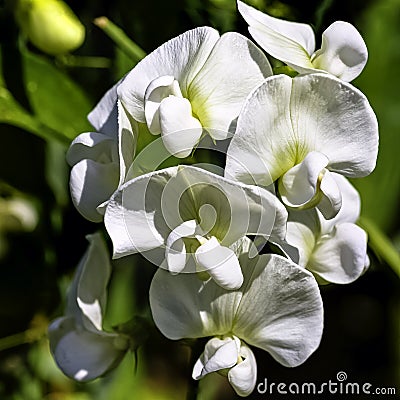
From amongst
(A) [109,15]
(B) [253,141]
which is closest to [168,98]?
(B) [253,141]

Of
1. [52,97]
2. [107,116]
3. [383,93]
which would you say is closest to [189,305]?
[107,116]

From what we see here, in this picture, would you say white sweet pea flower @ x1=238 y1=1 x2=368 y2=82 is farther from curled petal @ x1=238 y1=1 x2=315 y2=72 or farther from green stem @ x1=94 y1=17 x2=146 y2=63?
green stem @ x1=94 y1=17 x2=146 y2=63

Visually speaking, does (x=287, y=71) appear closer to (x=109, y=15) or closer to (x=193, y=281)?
(x=193, y=281)

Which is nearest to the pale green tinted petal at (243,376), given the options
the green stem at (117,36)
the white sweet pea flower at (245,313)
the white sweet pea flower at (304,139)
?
the white sweet pea flower at (245,313)

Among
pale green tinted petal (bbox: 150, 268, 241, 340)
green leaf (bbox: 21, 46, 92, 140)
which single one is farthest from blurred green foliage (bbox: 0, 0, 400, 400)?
pale green tinted petal (bbox: 150, 268, 241, 340)

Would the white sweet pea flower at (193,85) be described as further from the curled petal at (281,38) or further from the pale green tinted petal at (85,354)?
the pale green tinted petal at (85,354)

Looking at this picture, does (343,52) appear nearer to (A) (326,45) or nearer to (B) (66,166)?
(A) (326,45)
